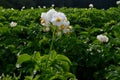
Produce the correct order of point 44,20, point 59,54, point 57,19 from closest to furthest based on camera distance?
point 57,19
point 44,20
point 59,54

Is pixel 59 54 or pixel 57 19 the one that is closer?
pixel 57 19

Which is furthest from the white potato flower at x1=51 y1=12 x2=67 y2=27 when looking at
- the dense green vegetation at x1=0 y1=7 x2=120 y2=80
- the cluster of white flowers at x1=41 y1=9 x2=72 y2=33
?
the dense green vegetation at x1=0 y1=7 x2=120 y2=80

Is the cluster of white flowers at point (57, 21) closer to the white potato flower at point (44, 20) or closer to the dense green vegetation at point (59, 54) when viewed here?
the white potato flower at point (44, 20)

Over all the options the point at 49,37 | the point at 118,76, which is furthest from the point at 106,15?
the point at 118,76

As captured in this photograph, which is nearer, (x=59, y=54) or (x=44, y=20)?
(x=44, y=20)

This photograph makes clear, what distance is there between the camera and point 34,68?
13.4 ft

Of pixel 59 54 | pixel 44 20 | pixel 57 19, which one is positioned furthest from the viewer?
pixel 59 54

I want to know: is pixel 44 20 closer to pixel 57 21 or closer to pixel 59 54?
pixel 57 21

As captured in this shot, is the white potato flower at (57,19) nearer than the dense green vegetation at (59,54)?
Yes

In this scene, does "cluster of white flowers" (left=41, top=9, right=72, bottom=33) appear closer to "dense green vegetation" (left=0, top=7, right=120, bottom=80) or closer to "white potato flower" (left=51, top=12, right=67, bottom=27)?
"white potato flower" (left=51, top=12, right=67, bottom=27)

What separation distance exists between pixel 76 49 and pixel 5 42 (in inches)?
44.2

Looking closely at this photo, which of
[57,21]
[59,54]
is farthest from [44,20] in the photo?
[59,54]

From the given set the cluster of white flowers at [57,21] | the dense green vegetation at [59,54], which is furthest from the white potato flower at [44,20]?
the dense green vegetation at [59,54]

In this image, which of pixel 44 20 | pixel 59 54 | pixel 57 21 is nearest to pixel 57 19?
pixel 57 21
